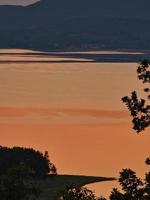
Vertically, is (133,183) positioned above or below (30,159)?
below

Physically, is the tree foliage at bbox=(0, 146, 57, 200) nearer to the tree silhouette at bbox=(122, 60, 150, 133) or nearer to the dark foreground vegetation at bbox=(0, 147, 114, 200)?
the dark foreground vegetation at bbox=(0, 147, 114, 200)

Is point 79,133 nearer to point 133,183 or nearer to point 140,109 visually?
point 140,109

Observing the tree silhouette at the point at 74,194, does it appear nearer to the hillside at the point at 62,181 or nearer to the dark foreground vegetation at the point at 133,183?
the dark foreground vegetation at the point at 133,183

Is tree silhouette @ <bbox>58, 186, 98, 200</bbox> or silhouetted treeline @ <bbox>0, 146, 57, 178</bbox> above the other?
silhouetted treeline @ <bbox>0, 146, 57, 178</bbox>

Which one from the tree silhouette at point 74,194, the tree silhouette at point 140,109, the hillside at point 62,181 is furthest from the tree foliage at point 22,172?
the tree silhouette at point 74,194

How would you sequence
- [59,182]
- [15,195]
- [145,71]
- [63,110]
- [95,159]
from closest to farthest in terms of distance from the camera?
[145,71] < [15,195] < [59,182] < [95,159] < [63,110]

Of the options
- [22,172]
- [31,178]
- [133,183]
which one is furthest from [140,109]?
[31,178]

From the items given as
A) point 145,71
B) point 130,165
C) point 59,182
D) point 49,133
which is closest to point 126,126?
point 49,133

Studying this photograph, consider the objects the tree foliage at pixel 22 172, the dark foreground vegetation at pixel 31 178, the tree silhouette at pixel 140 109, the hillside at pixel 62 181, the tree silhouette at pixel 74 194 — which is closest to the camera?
the tree silhouette at pixel 74 194

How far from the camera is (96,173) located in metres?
86.0

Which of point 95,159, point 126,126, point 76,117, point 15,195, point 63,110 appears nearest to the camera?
point 15,195

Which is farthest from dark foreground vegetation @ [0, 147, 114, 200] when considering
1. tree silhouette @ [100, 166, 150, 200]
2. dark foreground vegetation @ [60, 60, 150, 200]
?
tree silhouette @ [100, 166, 150, 200]

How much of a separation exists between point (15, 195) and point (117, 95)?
14111 centimetres

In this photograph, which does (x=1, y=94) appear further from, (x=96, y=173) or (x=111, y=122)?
(x=96, y=173)
